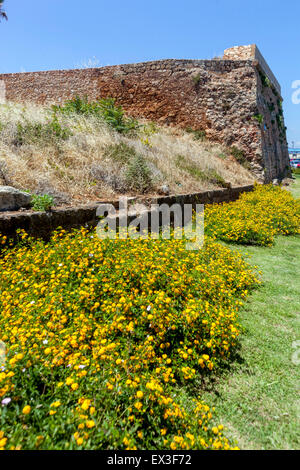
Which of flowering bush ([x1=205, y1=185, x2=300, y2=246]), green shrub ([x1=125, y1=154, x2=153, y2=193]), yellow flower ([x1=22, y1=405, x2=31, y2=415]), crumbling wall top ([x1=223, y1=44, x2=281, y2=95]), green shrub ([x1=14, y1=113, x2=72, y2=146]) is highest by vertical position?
crumbling wall top ([x1=223, y1=44, x2=281, y2=95])

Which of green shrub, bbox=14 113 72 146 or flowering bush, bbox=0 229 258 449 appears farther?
green shrub, bbox=14 113 72 146

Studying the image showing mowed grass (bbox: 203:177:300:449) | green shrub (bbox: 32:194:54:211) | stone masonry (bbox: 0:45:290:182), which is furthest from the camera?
stone masonry (bbox: 0:45:290:182)

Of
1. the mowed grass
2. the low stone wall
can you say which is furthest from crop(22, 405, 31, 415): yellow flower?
the low stone wall

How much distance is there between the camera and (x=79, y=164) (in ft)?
15.9

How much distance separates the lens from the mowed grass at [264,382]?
58.6 inches

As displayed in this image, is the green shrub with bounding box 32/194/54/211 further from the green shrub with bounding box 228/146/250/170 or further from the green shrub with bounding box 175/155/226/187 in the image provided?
the green shrub with bounding box 228/146/250/170

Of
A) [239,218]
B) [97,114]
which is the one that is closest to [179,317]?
[239,218]

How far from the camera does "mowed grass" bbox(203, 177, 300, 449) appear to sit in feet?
4.88

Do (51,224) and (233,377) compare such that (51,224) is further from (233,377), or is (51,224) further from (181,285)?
(233,377)

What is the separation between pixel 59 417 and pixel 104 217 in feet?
10.2

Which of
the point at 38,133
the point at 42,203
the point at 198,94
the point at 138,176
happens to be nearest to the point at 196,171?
the point at 138,176

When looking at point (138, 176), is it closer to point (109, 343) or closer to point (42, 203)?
point (42, 203)

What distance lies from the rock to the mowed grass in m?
3.08

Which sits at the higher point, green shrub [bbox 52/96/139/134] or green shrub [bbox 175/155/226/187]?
green shrub [bbox 52/96/139/134]
